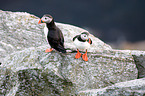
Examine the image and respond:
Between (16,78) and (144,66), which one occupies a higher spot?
(144,66)

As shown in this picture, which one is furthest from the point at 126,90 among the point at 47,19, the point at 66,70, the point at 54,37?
the point at 47,19

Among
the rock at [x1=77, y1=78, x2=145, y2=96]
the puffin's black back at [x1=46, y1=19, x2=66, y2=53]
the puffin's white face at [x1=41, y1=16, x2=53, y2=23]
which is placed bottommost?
the rock at [x1=77, y1=78, x2=145, y2=96]

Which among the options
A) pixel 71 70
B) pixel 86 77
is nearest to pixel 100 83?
pixel 86 77

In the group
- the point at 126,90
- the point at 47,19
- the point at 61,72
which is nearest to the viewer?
the point at 126,90

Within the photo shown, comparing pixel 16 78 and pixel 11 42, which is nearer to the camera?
pixel 16 78

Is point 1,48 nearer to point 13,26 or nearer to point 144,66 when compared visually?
point 13,26

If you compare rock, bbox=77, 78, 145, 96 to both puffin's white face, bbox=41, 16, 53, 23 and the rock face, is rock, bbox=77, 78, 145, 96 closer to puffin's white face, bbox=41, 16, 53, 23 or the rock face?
the rock face

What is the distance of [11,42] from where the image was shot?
28.1ft

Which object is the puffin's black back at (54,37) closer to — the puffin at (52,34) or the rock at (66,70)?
the puffin at (52,34)

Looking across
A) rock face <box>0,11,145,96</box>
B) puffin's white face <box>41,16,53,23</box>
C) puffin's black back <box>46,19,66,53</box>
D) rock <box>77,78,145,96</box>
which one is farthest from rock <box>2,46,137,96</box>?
rock <box>77,78,145,96</box>

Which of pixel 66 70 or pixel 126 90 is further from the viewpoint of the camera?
pixel 66 70

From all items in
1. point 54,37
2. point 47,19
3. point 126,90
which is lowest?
point 126,90

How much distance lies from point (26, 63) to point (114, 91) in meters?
2.49

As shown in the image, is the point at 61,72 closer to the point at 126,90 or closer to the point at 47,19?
the point at 47,19
